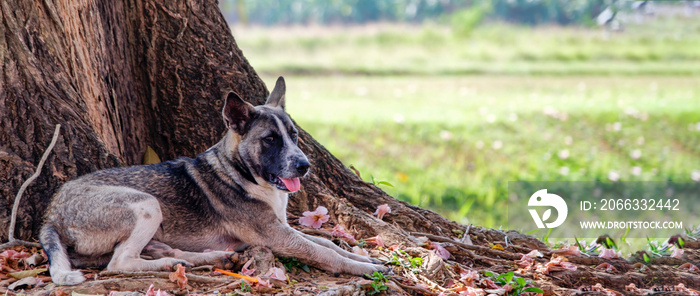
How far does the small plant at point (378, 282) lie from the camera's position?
398 cm

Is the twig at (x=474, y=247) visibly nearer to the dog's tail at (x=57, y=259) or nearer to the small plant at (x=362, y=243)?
the small plant at (x=362, y=243)

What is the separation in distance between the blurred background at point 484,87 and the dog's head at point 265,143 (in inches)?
66.1

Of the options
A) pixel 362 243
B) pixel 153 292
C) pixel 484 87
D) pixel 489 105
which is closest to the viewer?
pixel 153 292

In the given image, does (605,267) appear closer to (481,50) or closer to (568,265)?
(568,265)

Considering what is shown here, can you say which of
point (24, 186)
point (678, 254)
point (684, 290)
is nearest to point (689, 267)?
point (678, 254)

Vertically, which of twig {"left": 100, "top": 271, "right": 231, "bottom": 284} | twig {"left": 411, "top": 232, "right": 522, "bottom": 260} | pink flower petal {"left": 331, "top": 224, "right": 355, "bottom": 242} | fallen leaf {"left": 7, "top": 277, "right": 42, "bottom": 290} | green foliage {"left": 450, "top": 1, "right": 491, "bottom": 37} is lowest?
fallen leaf {"left": 7, "top": 277, "right": 42, "bottom": 290}

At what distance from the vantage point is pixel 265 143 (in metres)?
4.41

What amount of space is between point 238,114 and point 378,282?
145 cm

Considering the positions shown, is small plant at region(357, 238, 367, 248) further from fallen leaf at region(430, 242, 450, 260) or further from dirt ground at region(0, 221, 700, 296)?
fallen leaf at region(430, 242, 450, 260)

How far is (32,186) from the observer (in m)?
4.38

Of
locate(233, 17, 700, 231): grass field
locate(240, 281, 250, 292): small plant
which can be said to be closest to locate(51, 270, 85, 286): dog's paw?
locate(240, 281, 250, 292): small plant

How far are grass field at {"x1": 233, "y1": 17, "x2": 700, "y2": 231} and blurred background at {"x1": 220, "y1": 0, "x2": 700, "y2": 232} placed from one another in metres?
0.04

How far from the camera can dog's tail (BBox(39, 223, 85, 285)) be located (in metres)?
3.73

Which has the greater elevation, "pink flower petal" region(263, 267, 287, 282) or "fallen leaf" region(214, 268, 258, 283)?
"pink flower petal" region(263, 267, 287, 282)
